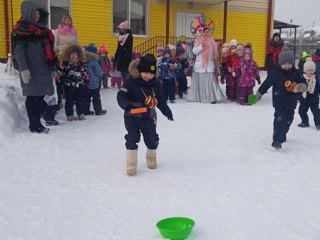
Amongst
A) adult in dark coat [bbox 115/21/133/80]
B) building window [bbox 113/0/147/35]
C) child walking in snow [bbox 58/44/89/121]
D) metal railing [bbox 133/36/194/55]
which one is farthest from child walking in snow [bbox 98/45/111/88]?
child walking in snow [bbox 58/44/89/121]

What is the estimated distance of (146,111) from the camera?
4188 millimetres

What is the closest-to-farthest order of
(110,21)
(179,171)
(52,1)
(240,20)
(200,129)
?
(179,171) < (200,129) < (52,1) < (110,21) < (240,20)

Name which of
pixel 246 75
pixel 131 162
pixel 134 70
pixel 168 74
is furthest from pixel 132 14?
pixel 131 162

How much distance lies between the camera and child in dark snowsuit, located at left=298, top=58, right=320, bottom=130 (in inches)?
259

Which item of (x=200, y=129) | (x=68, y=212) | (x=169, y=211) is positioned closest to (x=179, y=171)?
(x=169, y=211)

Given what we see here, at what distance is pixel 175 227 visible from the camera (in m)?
2.81

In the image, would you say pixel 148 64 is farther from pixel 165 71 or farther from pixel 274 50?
pixel 274 50

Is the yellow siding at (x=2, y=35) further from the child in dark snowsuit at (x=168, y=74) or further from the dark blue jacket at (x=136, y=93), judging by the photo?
the dark blue jacket at (x=136, y=93)

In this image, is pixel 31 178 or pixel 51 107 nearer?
pixel 31 178

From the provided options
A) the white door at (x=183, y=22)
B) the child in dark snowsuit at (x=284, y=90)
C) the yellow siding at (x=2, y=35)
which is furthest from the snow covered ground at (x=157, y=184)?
the white door at (x=183, y=22)

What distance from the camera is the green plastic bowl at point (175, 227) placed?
8.72 feet

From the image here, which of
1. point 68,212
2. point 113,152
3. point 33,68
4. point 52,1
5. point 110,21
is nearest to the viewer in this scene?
point 68,212

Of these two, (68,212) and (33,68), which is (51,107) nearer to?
(33,68)

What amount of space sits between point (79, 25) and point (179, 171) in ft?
36.9
